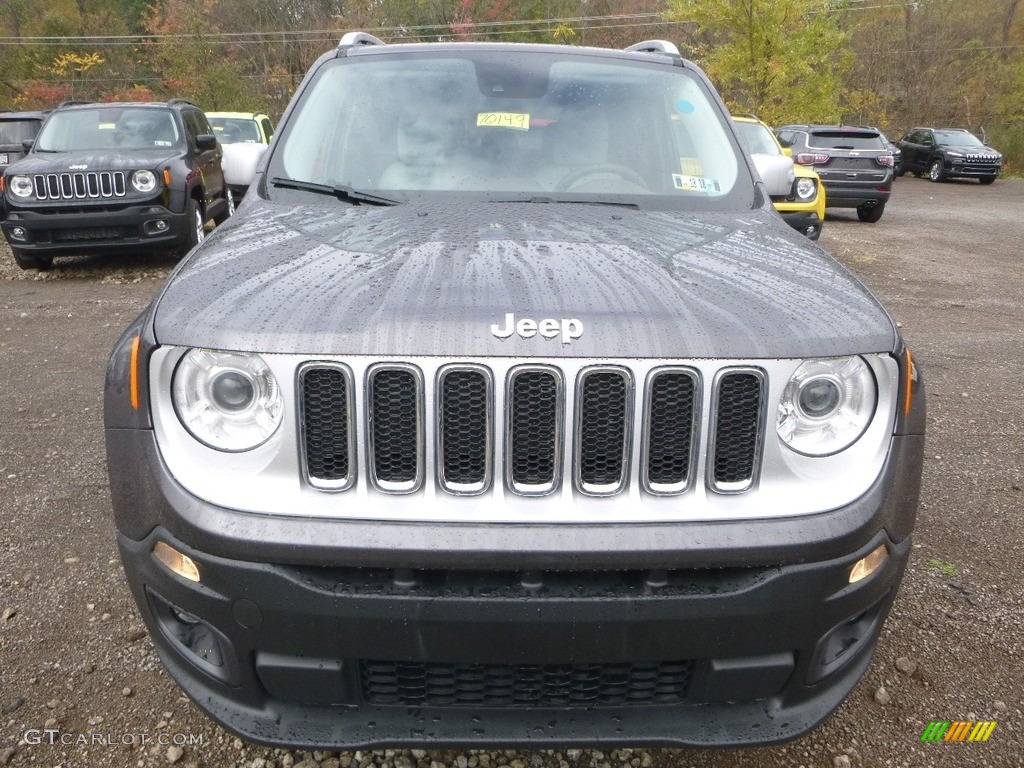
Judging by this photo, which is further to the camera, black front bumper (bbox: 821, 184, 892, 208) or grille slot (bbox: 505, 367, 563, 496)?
black front bumper (bbox: 821, 184, 892, 208)

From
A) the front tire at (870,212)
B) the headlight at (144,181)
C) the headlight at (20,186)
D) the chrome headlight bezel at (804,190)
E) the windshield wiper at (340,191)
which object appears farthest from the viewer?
the front tire at (870,212)

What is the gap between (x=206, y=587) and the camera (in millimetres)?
1699

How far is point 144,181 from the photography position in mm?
8602

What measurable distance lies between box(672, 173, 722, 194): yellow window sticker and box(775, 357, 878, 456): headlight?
120cm

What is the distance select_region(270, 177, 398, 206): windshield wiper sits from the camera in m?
2.61

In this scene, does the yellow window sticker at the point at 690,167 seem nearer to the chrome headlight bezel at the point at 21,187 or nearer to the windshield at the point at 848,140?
the chrome headlight bezel at the point at 21,187

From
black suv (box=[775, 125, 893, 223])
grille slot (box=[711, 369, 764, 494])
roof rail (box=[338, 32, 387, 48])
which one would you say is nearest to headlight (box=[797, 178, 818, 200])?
black suv (box=[775, 125, 893, 223])

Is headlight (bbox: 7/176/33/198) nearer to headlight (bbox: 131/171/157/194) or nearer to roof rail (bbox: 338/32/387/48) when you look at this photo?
headlight (bbox: 131/171/157/194)

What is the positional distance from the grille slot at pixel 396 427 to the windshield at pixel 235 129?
14.5 metres

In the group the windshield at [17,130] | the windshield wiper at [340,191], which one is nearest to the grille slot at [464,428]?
the windshield wiper at [340,191]

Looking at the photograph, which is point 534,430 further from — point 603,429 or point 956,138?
point 956,138

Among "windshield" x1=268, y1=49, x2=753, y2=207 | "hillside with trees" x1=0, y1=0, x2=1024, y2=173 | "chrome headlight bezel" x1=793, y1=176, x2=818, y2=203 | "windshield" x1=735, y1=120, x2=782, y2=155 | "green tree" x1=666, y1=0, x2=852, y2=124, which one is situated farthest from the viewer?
"hillside with trees" x1=0, y1=0, x2=1024, y2=173

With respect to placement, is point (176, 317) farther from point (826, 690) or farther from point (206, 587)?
point (826, 690)

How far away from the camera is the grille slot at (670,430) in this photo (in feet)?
5.42
